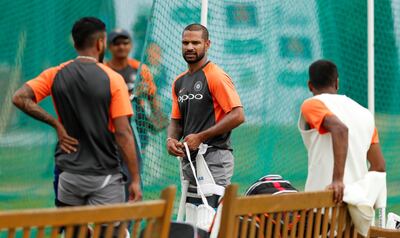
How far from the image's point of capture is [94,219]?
453 centimetres

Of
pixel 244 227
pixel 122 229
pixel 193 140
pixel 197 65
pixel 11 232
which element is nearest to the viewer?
pixel 11 232

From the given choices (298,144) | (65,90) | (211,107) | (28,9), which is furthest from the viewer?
(298,144)

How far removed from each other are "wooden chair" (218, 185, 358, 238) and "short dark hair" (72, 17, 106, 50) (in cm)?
164

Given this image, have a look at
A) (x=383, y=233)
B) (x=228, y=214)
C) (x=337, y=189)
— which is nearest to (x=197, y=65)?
(x=383, y=233)

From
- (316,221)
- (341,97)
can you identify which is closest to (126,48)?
(341,97)

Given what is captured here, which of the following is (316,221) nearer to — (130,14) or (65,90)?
(65,90)

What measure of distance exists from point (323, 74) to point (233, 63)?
10.7 ft

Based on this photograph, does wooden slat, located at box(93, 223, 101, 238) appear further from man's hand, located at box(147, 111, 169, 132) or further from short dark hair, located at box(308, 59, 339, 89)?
man's hand, located at box(147, 111, 169, 132)

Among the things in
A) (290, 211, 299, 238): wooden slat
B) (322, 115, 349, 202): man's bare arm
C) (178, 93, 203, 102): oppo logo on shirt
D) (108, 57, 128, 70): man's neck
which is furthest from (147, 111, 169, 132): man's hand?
(290, 211, 299, 238): wooden slat

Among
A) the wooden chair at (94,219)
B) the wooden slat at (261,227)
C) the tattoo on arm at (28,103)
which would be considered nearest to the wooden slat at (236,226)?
the wooden slat at (261,227)

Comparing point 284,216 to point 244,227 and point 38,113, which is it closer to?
point 244,227

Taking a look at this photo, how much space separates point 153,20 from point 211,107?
6.16 ft

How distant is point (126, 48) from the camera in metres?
9.18

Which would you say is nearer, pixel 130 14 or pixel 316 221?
pixel 316 221
